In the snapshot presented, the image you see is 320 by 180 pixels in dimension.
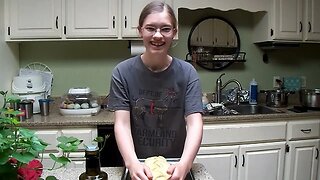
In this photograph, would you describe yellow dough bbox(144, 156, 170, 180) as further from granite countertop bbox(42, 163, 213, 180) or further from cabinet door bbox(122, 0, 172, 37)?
cabinet door bbox(122, 0, 172, 37)

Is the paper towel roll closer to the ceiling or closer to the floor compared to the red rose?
closer to the ceiling

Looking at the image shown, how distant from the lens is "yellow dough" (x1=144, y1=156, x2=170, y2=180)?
0.85m

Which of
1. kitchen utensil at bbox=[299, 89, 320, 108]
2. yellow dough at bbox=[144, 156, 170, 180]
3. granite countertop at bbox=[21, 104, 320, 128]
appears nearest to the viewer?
yellow dough at bbox=[144, 156, 170, 180]

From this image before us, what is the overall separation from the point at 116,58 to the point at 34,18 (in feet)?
2.35

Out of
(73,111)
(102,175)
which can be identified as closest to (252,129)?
(73,111)

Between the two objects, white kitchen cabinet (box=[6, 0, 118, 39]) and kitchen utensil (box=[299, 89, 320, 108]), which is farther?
kitchen utensil (box=[299, 89, 320, 108])

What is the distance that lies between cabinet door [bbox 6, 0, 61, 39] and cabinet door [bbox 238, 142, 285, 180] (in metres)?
1.67

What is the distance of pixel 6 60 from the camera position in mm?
2346

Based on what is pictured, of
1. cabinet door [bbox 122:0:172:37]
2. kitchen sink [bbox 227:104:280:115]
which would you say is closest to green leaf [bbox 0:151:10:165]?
cabinet door [bbox 122:0:172:37]

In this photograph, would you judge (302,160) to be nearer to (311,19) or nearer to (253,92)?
(253,92)

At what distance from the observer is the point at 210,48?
2760mm

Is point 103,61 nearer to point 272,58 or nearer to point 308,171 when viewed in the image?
point 272,58

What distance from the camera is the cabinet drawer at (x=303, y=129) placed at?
2373 millimetres

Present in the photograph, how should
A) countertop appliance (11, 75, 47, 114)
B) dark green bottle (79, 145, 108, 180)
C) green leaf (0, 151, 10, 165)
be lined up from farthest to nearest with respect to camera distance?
countertop appliance (11, 75, 47, 114)
dark green bottle (79, 145, 108, 180)
green leaf (0, 151, 10, 165)
